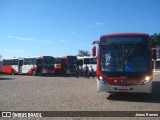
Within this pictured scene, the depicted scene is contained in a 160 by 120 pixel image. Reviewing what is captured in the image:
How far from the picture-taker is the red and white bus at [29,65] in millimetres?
38500

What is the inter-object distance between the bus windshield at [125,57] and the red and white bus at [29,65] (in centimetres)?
2549

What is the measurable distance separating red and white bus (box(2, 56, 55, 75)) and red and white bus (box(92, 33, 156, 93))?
25248 millimetres

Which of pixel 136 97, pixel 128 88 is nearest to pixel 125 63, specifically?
pixel 128 88

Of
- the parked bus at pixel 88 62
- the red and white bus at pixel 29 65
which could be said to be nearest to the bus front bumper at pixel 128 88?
the red and white bus at pixel 29 65

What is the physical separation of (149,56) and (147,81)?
1.21 m

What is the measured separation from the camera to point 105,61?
1345 cm

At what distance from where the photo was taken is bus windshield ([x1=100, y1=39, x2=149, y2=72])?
13.0 metres

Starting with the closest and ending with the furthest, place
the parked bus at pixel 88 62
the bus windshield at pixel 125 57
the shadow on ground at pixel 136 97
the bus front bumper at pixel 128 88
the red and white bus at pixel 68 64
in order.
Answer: the bus front bumper at pixel 128 88 < the bus windshield at pixel 125 57 < the shadow on ground at pixel 136 97 < the red and white bus at pixel 68 64 < the parked bus at pixel 88 62

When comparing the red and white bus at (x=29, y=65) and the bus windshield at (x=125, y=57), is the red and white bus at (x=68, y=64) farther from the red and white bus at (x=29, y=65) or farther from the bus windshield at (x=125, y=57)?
the bus windshield at (x=125, y=57)

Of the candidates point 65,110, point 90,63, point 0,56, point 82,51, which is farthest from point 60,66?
point 82,51

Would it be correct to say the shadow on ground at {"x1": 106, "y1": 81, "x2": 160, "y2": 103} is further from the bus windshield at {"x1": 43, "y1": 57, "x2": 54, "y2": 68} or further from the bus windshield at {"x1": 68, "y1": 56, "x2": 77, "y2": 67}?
the bus windshield at {"x1": 43, "y1": 57, "x2": 54, "y2": 68}

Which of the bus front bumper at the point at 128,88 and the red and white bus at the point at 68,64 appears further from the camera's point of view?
the red and white bus at the point at 68,64

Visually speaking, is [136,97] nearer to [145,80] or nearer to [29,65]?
[145,80]

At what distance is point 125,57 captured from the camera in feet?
43.5
